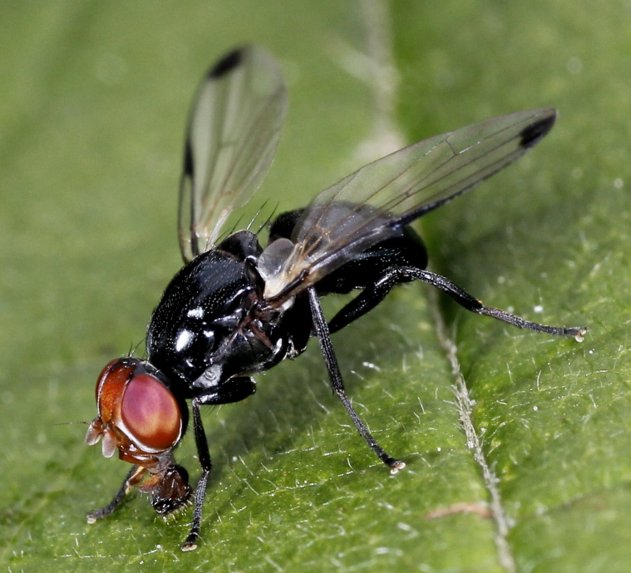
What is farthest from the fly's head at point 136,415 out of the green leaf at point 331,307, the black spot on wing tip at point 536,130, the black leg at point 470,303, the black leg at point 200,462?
the black spot on wing tip at point 536,130

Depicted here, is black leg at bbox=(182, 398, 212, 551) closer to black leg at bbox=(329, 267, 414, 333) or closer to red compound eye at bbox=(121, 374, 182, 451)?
red compound eye at bbox=(121, 374, 182, 451)

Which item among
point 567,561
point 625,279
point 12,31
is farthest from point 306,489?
point 12,31

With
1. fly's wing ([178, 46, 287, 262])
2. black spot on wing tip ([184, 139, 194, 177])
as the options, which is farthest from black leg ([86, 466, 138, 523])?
black spot on wing tip ([184, 139, 194, 177])

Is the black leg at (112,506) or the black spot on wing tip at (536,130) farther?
the black leg at (112,506)

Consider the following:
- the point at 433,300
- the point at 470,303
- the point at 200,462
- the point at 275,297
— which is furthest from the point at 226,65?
the point at 200,462

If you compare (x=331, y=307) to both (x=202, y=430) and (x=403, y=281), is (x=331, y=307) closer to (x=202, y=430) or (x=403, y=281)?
(x=403, y=281)

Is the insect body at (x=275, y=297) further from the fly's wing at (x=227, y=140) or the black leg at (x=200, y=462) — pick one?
the fly's wing at (x=227, y=140)
